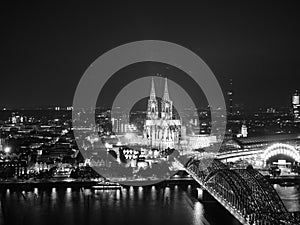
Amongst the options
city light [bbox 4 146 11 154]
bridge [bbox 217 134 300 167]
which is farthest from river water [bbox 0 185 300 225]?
city light [bbox 4 146 11 154]

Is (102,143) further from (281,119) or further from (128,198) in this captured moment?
(281,119)

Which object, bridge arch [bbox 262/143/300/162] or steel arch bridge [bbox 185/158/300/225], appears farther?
bridge arch [bbox 262/143/300/162]

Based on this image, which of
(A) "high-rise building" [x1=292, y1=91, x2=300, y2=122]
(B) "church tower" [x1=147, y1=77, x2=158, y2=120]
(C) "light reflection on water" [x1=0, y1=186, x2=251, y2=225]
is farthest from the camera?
(A) "high-rise building" [x1=292, y1=91, x2=300, y2=122]

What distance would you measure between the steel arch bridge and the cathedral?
6.86m

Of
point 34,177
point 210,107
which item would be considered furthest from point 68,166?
point 210,107

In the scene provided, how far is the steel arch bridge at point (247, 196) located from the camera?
6.23 metres

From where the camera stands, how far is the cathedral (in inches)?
653

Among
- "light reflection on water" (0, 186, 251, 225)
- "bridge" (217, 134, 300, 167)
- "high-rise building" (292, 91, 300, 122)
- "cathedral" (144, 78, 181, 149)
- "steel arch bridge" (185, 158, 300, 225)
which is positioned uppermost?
"high-rise building" (292, 91, 300, 122)

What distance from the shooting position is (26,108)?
164 ft

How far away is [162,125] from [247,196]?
9.77 m

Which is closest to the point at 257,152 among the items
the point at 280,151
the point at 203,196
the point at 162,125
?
the point at 280,151

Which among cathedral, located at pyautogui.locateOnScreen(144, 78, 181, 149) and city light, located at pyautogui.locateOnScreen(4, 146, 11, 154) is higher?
cathedral, located at pyautogui.locateOnScreen(144, 78, 181, 149)

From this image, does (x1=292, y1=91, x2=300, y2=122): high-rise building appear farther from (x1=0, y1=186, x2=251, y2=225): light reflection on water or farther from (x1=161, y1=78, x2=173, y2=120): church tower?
(x1=0, y1=186, x2=251, y2=225): light reflection on water

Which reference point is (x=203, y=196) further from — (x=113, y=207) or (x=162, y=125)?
(x=162, y=125)
